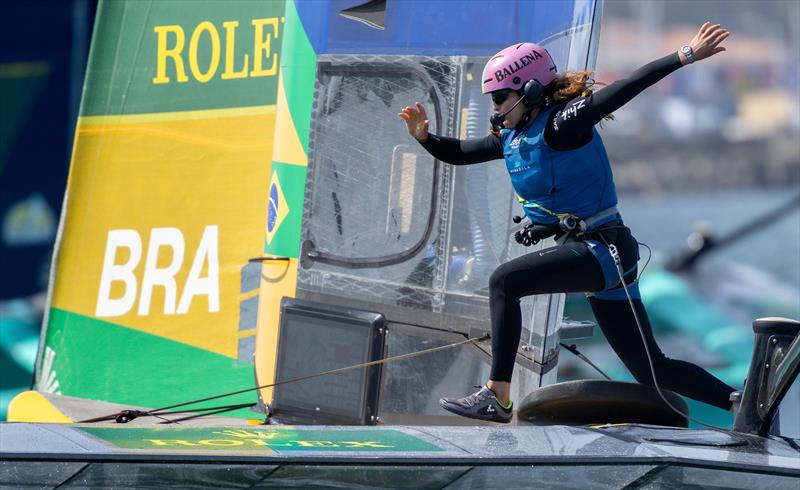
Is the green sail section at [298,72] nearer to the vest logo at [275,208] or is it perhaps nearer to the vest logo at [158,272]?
the vest logo at [275,208]

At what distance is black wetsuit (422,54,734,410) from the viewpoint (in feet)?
11.5

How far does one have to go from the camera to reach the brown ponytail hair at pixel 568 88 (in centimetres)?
363

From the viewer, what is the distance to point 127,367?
19.1 feet

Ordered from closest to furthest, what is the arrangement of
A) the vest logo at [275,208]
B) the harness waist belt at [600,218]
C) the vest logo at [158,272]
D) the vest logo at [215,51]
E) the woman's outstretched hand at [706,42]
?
1. the woman's outstretched hand at [706,42]
2. the harness waist belt at [600,218]
3. the vest logo at [275,208]
4. the vest logo at [215,51]
5. the vest logo at [158,272]

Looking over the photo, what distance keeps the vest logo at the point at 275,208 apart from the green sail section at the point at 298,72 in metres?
0.23

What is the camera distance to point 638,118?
38.2 m

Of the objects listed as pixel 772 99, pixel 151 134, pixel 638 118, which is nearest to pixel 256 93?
pixel 151 134

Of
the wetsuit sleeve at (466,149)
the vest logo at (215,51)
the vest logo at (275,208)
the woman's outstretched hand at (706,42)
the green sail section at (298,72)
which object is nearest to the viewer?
the woman's outstretched hand at (706,42)

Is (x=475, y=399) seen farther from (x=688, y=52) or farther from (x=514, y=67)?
(x=688, y=52)

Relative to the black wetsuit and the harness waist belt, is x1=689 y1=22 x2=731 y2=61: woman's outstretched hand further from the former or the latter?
the harness waist belt

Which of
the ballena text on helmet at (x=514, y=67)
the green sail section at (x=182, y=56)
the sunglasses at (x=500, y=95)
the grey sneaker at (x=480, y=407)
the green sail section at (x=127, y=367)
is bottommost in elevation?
the green sail section at (x=127, y=367)

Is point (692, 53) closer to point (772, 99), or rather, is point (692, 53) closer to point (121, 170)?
point (121, 170)

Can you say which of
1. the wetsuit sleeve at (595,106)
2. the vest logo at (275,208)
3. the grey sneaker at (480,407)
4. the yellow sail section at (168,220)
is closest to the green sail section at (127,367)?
the yellow sail section at (168,220)

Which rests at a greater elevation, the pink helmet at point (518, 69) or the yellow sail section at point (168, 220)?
the pink helmet at point (518, 69)
